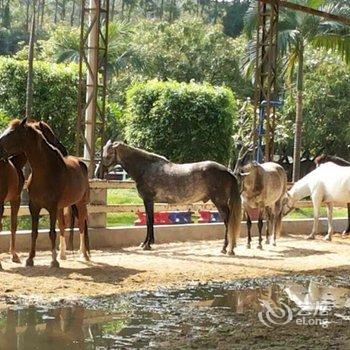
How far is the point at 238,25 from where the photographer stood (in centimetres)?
6369

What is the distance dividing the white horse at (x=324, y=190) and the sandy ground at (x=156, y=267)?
1.84 m

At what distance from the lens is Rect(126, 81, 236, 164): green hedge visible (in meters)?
23.4

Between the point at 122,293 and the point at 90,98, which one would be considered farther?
the point at 90,98

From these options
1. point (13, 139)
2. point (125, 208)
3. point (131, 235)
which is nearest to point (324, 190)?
point (125, 208)

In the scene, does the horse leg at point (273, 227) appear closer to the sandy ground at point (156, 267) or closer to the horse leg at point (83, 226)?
the sandy ground at point (156, 267)

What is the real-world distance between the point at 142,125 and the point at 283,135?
11813mm

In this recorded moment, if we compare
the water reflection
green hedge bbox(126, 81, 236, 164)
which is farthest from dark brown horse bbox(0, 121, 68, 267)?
green hedge bbox(126, 81, 236, 164)

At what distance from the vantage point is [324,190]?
17.3 m

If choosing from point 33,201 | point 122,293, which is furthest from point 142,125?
point 122,293

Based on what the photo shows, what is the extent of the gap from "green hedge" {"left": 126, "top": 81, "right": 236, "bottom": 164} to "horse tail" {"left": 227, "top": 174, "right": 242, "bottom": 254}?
33.8 ft

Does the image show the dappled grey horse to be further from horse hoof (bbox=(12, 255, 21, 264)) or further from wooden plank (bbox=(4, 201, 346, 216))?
horse hoof (bbox=(12, 255, 21, 264))

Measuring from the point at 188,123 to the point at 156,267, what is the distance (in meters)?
13.2

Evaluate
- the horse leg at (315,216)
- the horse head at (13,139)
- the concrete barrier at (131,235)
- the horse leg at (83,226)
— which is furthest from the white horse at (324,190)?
the horse head at (13,139)

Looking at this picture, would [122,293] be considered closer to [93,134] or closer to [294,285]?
[294,285]
